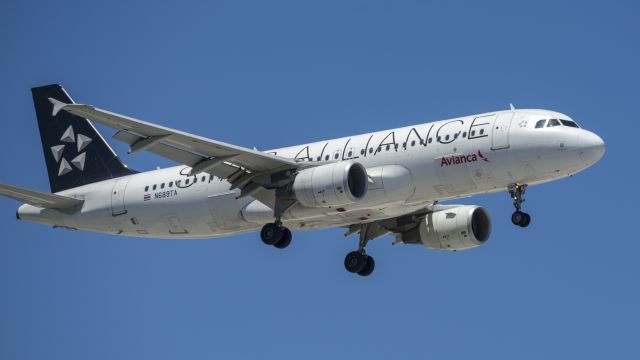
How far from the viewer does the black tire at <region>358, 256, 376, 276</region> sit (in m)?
50.8

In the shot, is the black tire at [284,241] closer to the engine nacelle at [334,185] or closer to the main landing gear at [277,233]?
the main landing gear at [277,233]

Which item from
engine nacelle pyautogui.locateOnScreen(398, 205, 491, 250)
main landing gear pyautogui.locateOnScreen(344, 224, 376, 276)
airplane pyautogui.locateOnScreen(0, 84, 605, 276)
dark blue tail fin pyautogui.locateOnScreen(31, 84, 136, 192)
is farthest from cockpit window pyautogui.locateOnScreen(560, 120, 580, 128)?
dark blue tail fin pyautogui.locateOnScreen(31, 84, 136, 192)

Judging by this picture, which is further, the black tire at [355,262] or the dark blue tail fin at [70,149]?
the dark blue tail fin at [70,149]

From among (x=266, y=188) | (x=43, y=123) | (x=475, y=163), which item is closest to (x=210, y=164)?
(x=266, y=188)

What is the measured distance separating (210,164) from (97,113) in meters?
5.22

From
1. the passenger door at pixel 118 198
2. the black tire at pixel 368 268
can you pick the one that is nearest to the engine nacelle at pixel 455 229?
the black tire at pixel 368 268

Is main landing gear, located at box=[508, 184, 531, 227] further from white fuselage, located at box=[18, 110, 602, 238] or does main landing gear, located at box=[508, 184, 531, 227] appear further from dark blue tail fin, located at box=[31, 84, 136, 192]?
dark blue tail fin, located at box=[31, 84, 136, 192]

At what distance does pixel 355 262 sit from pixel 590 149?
11.7 metres


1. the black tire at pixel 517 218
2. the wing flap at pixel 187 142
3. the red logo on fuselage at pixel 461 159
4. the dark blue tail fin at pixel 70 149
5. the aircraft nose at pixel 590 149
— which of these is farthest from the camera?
the dark blue tail fin at pixel 70 149

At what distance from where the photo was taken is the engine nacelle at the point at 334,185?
44.5 metres

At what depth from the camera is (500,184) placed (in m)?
44.4

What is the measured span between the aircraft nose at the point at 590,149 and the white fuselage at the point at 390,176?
3cm

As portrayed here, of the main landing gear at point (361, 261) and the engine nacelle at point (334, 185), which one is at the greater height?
the engine nacelle at point (334, 185)

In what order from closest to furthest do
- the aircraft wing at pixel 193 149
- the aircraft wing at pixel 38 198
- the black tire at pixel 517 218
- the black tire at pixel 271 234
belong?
the aircraft wing at pixel 193 149
the black tire at pixel 517 218
the black tire at pixel 271 234
the aircraft wing at pixel 38 198
